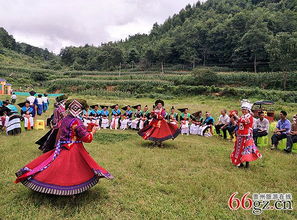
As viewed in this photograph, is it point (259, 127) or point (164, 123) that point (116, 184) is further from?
point (259, 127)

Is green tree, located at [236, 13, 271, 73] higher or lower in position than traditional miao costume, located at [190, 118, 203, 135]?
higher

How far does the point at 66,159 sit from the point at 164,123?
564cm

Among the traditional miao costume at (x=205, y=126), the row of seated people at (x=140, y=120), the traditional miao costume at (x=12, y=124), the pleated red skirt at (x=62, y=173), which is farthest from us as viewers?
the row of seated people at (x=140, y=120)

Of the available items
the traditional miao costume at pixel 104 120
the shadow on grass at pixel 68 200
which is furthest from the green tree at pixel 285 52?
the shadow on grass at pixel 68 200

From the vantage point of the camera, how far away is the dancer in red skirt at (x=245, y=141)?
6871mm

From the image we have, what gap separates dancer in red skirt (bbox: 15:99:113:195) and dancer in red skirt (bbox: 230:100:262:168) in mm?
4360

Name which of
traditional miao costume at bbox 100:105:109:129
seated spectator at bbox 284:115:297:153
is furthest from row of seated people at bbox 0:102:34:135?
seated spectator at bbox 284:115:297:153

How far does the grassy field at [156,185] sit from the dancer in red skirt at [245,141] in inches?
14.8

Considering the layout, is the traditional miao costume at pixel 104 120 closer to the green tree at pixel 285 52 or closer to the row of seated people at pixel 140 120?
the row of seated people at pixel 140 120

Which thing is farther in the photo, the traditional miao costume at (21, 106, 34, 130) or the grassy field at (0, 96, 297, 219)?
the traditional miao costume at (21, 106, 34, 130)

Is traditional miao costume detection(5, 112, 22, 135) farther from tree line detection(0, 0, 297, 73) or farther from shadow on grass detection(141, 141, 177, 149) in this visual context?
tree line detection(0, 0, 297, 73)

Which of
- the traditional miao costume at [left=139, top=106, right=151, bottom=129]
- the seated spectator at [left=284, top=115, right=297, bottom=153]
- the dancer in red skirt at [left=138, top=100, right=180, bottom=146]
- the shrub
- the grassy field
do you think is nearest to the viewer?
the grassy field

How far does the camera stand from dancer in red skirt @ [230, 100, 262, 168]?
22.5 ft

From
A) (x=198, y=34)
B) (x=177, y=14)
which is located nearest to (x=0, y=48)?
(x=198, y=34)
